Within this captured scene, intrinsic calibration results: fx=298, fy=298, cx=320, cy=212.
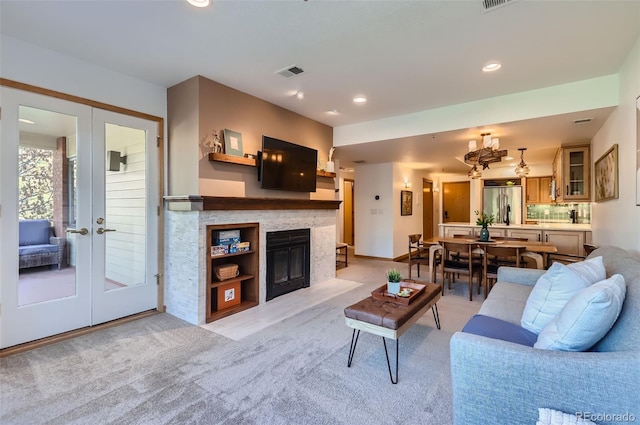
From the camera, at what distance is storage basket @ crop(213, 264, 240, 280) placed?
353cm

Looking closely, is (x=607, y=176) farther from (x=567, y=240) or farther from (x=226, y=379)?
(x=226, y=379)

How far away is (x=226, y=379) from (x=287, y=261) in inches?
89.6

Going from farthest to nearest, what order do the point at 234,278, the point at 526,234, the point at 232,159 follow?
1. the point at 526,234
2. the point at 234,278
3. the point at 232,159

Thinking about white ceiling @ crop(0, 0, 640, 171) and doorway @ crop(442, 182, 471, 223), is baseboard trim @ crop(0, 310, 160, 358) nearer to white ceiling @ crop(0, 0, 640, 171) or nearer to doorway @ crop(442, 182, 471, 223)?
white ceiling @ crop(0, 0, 640, 171)

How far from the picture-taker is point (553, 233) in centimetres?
519

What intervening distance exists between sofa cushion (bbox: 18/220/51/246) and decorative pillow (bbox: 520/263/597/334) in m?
4.21

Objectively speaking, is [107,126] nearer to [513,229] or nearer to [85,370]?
[85,370]

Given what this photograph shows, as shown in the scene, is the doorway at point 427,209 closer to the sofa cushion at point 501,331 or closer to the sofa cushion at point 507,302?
the sofa cushion at point 507,302

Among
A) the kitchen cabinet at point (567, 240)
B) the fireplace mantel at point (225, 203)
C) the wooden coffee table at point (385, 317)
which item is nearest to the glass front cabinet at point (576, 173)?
the kitchen cabinet at point (567, 240)

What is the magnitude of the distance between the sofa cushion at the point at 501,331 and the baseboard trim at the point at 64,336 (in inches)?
134

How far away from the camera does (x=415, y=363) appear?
2414 millimetres

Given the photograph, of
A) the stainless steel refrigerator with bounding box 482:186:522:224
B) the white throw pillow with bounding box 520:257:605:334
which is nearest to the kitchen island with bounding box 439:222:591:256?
the stainless steel refrigerator with bounding box 482:186:522:224

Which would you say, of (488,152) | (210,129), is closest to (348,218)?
(488,152)

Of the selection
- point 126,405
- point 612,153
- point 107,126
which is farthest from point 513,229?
point 107,126
